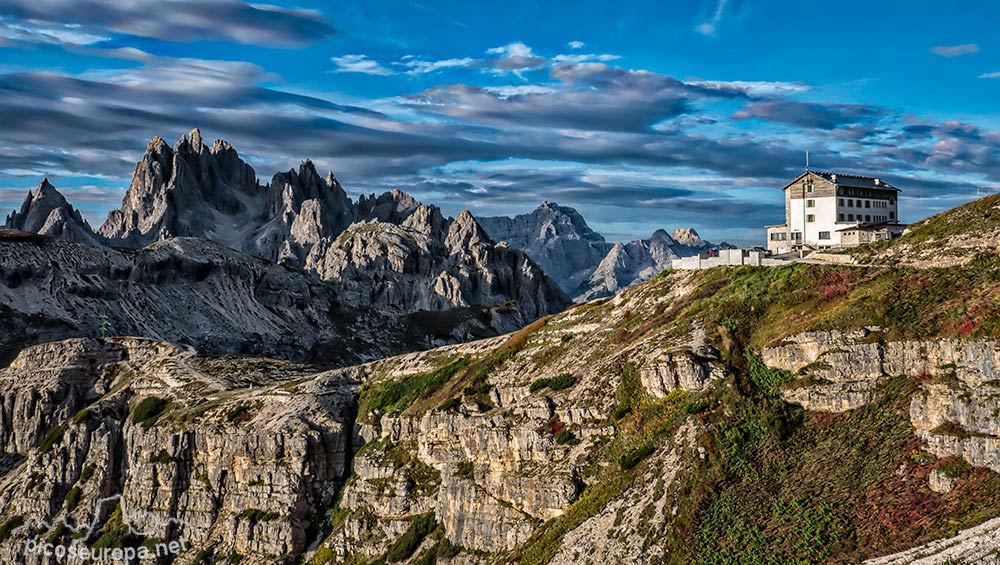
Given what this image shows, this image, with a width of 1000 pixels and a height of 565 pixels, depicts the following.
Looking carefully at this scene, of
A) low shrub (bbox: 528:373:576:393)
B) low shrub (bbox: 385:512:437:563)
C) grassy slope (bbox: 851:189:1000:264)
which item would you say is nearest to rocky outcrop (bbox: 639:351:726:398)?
low shrub (bbox: 528:373:576:393)

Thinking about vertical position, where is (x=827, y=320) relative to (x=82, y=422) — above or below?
above

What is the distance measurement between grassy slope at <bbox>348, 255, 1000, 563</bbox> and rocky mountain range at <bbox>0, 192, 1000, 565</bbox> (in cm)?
15

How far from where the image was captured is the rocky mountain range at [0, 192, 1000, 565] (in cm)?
4850

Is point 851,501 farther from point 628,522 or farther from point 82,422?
point 82,422

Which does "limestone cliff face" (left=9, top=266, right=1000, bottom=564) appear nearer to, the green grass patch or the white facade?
the green grass patch

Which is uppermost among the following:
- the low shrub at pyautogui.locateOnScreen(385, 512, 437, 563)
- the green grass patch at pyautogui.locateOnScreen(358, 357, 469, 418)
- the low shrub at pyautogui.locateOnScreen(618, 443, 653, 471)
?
the green grass patch at pyautogui.locateOnScreen(358, 357, 469, 418)

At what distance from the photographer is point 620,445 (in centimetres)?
6150

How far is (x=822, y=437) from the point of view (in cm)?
5381

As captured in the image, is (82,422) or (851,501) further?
(82,422)

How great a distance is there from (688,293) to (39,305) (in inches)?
6157

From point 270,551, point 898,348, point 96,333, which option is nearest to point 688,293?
point 898,348

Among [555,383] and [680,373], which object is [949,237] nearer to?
[680,373]

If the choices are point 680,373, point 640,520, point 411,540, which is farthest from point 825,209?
point 411,540

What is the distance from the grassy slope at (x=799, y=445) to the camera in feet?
151
